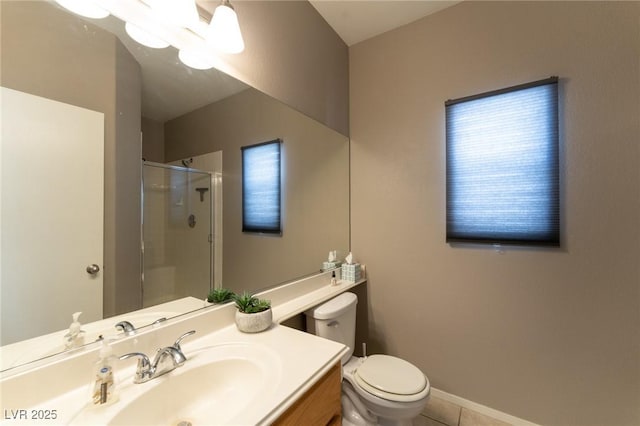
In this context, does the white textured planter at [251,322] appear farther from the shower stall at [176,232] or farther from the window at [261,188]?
the window at [261,188]

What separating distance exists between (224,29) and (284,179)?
85 cm

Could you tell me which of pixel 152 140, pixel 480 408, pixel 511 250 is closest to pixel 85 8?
pixel 152 140

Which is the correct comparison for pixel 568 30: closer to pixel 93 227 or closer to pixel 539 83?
pixel 539 83

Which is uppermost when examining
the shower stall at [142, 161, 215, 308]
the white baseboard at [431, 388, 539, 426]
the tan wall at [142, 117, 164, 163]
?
the tan wall at [142, 117, 164, 163]

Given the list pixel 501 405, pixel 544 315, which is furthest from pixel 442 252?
pixel 501 405

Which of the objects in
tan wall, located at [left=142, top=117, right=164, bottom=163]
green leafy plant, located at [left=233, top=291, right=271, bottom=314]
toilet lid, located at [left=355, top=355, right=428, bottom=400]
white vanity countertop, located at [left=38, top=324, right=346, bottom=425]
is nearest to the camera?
white vanity countertop, located at [left=38, top=324, right=346, bottom=425]

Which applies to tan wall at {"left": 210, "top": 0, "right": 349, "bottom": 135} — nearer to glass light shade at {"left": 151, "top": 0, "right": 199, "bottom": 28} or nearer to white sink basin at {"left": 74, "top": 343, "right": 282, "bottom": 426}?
glass light shade at {"left": 151, "top": 0, "right": 199, "bottom": 28}

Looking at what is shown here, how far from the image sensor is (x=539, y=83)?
54.8 inches

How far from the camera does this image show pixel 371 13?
5.67 feet

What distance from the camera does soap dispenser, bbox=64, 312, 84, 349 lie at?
2.40 feet

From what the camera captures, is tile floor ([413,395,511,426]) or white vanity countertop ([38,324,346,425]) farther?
tile floor ([413,395,511,426])

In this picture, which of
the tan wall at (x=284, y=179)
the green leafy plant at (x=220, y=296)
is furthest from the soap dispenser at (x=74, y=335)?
the tan wall at (x=284, y=179)

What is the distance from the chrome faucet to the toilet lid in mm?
903

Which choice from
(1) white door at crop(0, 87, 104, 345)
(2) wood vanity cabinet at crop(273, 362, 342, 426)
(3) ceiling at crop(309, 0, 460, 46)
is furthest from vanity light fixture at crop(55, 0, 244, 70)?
(2) wood vanity cabinet at crop(273, 362, 342, 426)
